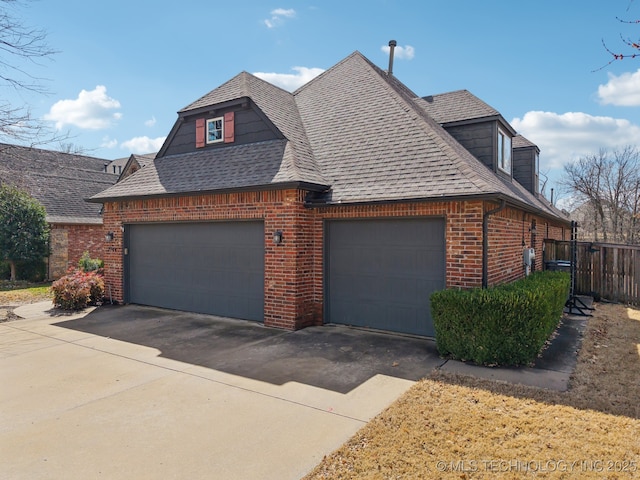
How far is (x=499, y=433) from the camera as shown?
12.6ft

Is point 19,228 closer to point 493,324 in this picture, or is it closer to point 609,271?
point 493,324

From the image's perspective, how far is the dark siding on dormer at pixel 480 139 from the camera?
1152 cm

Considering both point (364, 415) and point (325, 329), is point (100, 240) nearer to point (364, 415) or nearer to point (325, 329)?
point (325, 329)

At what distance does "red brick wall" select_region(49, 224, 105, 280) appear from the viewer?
17.5 metres

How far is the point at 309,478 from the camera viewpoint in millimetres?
3178

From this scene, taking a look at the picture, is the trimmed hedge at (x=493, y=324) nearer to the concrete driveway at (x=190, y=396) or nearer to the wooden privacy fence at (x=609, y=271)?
the concrete driveway at (x=190, y=396)

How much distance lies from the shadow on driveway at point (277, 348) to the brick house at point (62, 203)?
991cm

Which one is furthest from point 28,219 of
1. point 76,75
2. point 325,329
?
point 325,329

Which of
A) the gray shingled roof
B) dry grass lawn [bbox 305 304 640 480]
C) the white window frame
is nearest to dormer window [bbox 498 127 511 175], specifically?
the gray shingled roof

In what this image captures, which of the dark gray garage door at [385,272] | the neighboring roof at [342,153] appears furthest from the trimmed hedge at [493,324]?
the neighboring roof at [342,153]

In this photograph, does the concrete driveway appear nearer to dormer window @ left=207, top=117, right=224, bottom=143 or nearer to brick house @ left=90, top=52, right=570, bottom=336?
brick house @ left=90, top=52, right=570, bottom=336

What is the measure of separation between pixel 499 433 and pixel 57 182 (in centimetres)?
2309

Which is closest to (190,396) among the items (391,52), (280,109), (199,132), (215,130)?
(215,130)

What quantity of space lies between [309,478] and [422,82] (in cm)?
1598
